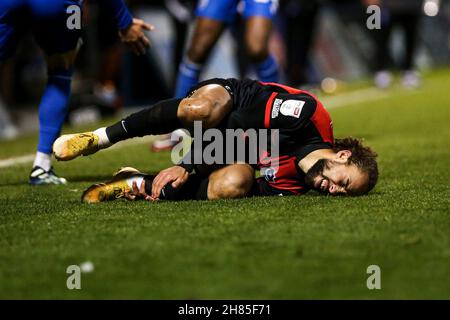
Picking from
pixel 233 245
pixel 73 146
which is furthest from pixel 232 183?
pixel 233 245

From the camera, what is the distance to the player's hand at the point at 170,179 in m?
4.61

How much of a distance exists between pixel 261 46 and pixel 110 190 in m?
2.51

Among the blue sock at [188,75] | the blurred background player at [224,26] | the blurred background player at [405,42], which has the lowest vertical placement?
the blue sock at [188,75]

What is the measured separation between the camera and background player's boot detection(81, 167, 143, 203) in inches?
183

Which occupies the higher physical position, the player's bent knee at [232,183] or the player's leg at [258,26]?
the player's leg at [258,26]

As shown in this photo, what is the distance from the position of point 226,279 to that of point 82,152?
1690 millimetres

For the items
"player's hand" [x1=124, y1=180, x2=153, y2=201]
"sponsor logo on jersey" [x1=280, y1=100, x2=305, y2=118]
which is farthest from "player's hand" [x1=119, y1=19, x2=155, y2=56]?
"sponsor logo on jersey" [x1=280, y1=100, x2=305, y2=118]

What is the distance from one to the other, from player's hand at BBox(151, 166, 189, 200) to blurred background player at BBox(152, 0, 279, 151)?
2292mm

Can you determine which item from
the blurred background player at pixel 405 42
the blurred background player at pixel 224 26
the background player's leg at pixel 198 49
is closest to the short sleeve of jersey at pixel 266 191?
the blurred background player at pixel 224 26

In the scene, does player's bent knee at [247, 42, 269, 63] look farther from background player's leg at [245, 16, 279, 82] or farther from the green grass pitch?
the green grass pitch

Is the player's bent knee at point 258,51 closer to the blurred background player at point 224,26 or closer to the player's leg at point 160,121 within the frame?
the blurred background player at point 224,26

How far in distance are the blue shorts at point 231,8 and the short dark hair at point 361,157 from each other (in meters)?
2.43

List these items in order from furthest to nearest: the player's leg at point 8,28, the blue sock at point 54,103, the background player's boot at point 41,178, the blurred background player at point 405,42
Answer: the blurred background player at point 405,42, the blue sock at point 54,103, the background player's boot at point 41,178, the player's leg at point 8,28
